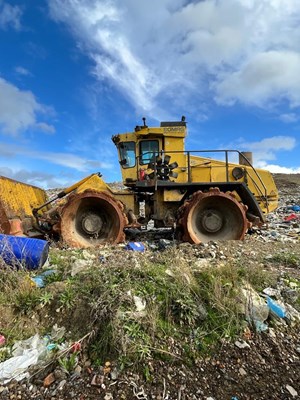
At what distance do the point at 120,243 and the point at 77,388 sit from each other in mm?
4332

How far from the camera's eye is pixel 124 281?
3629 millimetres

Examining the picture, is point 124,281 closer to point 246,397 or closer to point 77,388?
point 77,388

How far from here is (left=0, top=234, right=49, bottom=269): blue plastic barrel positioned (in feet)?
14.3

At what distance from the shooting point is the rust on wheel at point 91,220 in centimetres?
686

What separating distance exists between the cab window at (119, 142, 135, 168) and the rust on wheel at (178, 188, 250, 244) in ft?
6.52

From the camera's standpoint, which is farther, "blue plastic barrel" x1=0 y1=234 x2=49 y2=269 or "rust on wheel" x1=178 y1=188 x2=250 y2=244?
"rust on wheel" x1=178 y1=188 x2=250 y2=244

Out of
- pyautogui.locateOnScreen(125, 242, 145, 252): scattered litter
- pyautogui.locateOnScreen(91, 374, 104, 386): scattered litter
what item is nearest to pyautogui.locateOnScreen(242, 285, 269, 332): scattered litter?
pyautogui.locateOnScreen(91, 374, 104, 386): scattered litter

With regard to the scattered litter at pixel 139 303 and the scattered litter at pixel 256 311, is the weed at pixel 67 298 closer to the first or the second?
the scattered litter at pixel 139 303

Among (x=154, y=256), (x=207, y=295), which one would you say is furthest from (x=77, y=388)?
(x=154, y=256)

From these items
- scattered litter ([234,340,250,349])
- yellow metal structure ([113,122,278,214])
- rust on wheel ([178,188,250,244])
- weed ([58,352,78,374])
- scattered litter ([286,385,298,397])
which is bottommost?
scattered litter ([286,385,298,397])

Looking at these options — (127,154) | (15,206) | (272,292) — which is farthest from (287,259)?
(15,206)

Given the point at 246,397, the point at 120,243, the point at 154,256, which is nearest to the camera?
the point at 246,397

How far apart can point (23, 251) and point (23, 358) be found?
178 cm

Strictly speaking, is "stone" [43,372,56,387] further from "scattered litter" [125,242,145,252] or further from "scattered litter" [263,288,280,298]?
"scattered litter" [125,242,145,252]
